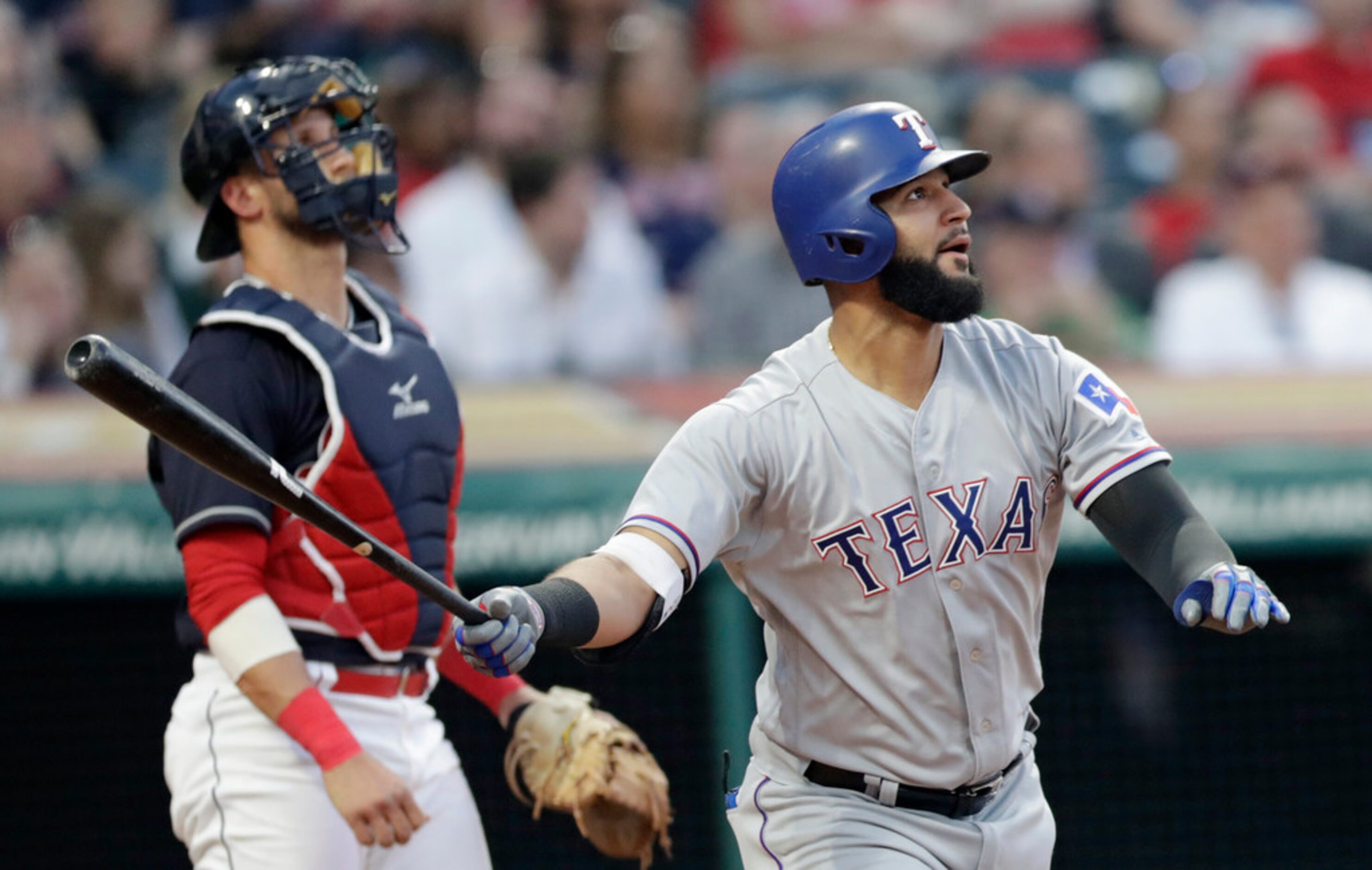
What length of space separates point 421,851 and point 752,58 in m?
4.77

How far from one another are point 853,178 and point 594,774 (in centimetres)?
105

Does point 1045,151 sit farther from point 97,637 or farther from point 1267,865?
point 97,637

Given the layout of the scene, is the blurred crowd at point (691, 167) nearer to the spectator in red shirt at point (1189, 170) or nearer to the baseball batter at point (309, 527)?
the spectator in red shirt at point (1189, 170)

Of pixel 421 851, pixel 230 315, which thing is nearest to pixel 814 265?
pixel 230 315

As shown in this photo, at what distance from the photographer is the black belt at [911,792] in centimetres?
257

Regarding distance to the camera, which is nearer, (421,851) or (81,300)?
(421,851)

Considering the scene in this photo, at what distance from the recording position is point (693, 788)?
5105 mm

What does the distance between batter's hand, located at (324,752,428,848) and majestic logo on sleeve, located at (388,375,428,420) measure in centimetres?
57

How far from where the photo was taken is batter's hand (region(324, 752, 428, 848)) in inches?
101

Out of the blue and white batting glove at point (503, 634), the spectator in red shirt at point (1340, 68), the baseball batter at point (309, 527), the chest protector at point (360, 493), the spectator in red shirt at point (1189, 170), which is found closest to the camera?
the blue and white batting glove at point (503, 634)

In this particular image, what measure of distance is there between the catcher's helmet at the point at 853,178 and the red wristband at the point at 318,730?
0.99 m

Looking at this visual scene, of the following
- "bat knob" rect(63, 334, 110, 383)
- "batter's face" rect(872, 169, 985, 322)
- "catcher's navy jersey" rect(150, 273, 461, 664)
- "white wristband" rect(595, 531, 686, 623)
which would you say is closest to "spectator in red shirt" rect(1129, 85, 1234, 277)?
"batter's face" rect(872, 169, 985, 322)

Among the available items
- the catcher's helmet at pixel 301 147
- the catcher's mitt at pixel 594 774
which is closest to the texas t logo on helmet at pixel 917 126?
the catcher's helmet at pixel 301 147

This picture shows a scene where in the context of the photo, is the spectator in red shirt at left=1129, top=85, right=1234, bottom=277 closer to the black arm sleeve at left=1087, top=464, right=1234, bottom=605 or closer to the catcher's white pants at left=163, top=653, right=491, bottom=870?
the black arm sleeve at left=1087, top=464, right=1234, bottom=605
